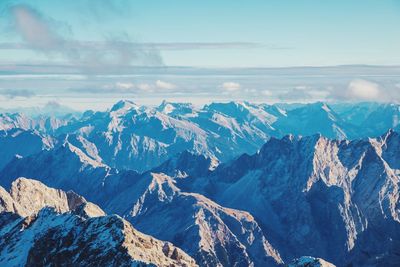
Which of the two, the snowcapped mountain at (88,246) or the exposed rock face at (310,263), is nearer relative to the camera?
the exposed rock face at (310,263)

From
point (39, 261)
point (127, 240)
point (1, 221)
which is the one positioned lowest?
point (1, 221)

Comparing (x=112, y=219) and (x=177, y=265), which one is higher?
(x=112, y=219)

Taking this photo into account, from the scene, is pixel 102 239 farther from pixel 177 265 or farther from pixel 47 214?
pixel 47 214

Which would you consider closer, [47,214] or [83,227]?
[83,227]

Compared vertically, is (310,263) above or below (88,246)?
above

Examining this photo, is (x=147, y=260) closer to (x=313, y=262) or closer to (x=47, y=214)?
(x=313, y=262)

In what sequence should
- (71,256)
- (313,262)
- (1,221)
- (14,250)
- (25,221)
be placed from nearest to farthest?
(313,262) → (71,256) → (14,250) → (25,221) → (1,221)

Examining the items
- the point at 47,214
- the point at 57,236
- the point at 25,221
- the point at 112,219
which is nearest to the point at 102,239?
the point at 112,219

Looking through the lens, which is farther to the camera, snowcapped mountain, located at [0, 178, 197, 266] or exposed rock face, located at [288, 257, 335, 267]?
snowcapped mountain, located at [0, 178, 197, 266]

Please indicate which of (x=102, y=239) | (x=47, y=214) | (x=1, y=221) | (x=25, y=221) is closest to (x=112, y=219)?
(x=102, y=239)

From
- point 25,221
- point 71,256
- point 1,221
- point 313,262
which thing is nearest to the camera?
point 313,262

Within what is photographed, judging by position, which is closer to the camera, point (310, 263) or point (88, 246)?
point (310, 263)
